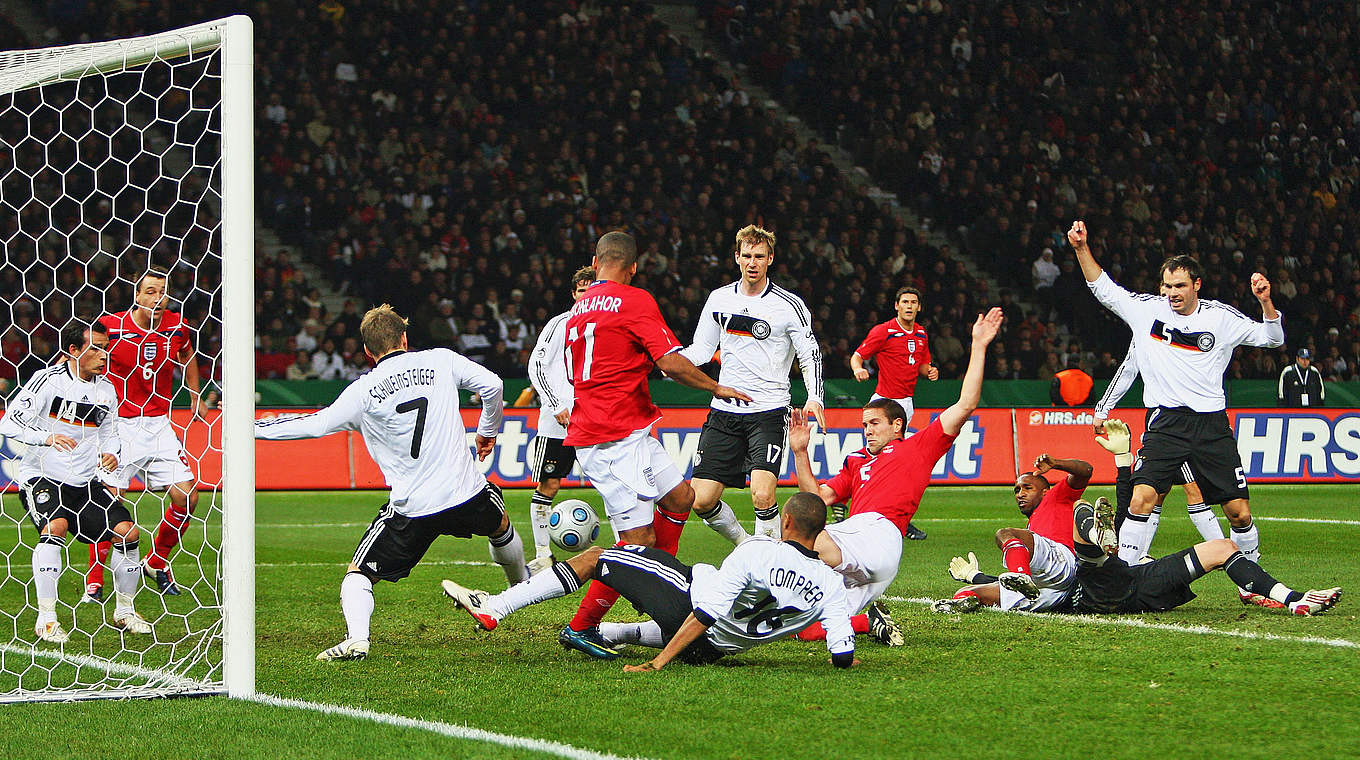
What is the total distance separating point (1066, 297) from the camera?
2553 centimetres

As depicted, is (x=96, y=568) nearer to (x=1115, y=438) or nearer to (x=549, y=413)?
(x=549, y=413)

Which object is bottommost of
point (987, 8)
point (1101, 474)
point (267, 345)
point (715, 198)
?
point (1101, 474)

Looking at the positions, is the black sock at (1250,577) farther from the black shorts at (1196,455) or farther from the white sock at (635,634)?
the white sock at (635,634)

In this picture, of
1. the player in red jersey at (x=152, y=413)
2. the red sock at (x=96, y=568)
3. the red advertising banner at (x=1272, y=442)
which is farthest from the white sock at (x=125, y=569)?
the red advertising banner at (x=1272, y=442)

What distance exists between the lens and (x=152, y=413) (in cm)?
988

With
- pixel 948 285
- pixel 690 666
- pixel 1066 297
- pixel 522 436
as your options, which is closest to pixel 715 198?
pixel 948 285

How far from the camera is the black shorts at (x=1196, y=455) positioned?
29.7ft

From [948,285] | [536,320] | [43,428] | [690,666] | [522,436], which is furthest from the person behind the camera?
[948,285]

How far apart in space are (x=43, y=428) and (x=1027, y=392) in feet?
51.5

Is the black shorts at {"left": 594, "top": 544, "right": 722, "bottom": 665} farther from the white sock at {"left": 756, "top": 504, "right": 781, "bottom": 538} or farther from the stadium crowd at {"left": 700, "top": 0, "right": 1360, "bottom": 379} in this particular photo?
the stadium crowd at {"left": 700, "top": 0, "right": 1360, "bottom": 379}

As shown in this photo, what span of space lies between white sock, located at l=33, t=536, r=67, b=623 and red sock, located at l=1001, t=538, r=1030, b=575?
5.46m

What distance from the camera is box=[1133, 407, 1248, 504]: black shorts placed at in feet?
29.7

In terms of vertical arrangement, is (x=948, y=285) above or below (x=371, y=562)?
above

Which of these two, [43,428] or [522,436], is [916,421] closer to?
[522,436]
